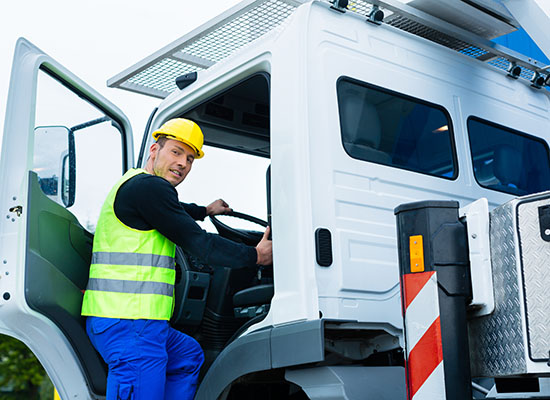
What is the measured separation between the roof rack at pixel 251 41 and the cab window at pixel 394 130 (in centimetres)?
45

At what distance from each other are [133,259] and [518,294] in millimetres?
1777

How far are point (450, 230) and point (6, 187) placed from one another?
1.89m

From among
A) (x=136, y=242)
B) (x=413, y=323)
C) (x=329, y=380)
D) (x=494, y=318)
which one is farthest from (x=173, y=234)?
(x=494, y=318)

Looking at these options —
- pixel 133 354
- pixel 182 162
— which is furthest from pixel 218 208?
pixel 133 354

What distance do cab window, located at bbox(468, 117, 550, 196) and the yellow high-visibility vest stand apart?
5.20 feet

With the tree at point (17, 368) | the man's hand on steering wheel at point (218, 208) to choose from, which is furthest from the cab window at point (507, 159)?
the tree at point (17, 368)

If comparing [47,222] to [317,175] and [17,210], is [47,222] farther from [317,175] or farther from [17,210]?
[317,175]

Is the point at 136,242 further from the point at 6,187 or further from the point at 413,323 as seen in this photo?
the point at 413,323

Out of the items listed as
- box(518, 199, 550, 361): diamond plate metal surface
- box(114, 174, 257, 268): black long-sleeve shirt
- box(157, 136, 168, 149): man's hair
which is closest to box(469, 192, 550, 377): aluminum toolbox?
box(518, 199, 550, 361): diamond plate metal surface

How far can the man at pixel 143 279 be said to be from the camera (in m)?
2.98

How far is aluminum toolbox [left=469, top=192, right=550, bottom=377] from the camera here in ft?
6.10

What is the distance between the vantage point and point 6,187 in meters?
2.92

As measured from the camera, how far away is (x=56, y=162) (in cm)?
330

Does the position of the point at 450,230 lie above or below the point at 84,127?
below
